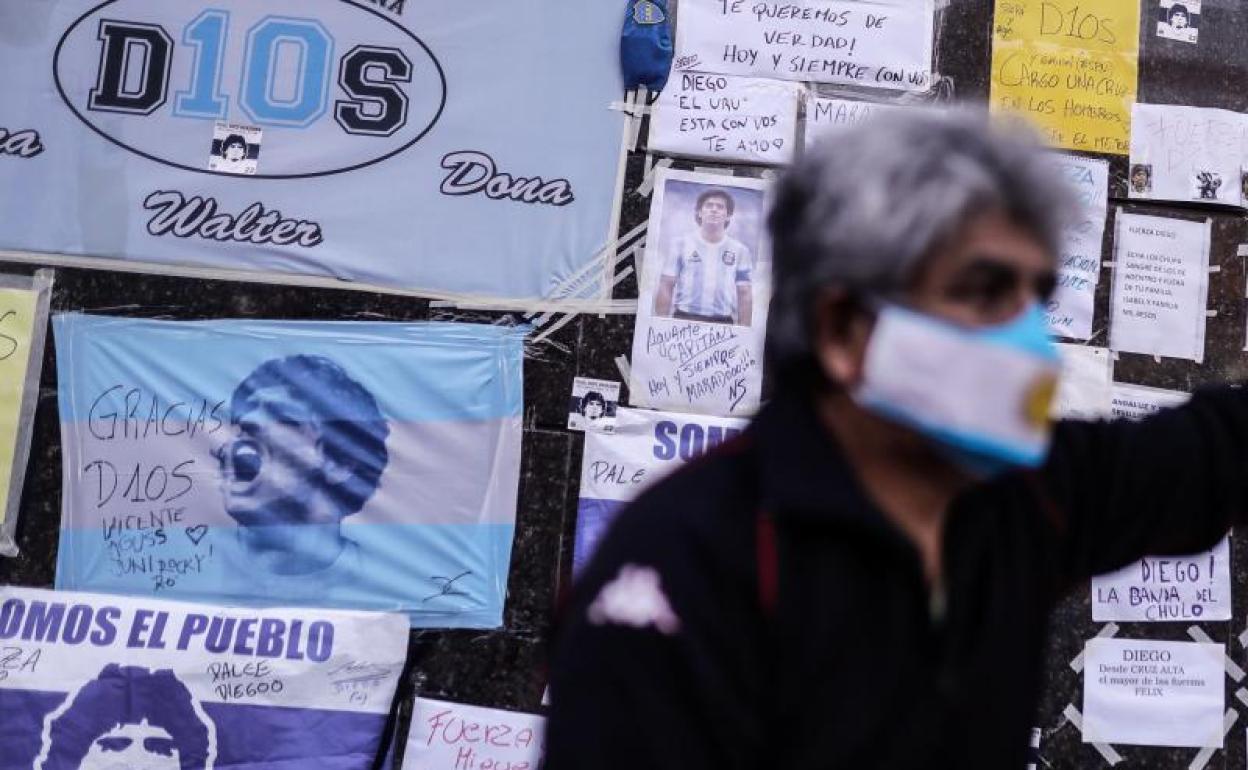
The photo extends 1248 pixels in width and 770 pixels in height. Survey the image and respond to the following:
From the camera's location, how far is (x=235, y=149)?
4.25 m

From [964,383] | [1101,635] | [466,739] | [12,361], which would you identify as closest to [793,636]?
[964,383]

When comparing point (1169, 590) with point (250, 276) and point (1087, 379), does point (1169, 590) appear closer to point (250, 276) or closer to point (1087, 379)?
point (1087, 379)

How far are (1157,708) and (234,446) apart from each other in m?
3.15

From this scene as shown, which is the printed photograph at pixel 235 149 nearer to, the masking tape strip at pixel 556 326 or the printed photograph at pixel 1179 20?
the masking tape strip at pixel 556 326

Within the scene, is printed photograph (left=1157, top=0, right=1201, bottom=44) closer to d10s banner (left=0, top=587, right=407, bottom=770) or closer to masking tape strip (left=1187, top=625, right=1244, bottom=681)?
masking tape strip (left=1187, top=625, right=1244, bottom=681)

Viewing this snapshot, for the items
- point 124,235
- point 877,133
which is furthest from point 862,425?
point 124,235

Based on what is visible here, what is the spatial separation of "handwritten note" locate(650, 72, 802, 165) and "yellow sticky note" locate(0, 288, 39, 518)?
2107 mm

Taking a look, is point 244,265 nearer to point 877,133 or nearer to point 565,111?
point 565,111

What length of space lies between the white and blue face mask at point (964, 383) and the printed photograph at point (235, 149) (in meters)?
3.23

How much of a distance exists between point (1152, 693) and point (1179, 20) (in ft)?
7.67

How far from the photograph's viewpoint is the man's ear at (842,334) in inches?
57.9

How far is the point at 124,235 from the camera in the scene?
166 inches

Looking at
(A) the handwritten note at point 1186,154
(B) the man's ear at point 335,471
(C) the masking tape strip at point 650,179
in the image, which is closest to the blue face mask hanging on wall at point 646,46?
(C) the masking tape strip at point 650,179

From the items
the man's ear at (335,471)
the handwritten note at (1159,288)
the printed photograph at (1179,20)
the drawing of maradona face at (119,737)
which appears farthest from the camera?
the printed photograph at (1179,20)
